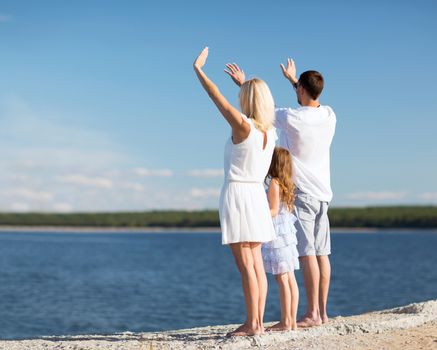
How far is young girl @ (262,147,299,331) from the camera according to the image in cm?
569

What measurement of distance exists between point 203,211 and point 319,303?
10654 centimetres

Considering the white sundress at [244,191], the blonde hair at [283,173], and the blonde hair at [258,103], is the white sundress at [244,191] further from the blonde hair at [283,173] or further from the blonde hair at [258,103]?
the blonde hair at [283,173]

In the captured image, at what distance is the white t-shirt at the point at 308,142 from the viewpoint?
5914 millimetres

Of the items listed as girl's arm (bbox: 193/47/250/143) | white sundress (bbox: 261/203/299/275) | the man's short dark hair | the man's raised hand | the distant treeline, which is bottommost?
the distant treeline

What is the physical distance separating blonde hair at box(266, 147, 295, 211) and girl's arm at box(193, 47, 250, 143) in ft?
2.00

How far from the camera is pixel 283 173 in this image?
5.70 meters

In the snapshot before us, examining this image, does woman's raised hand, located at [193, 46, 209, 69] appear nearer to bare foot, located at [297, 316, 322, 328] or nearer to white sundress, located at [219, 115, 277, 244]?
white sundress, located at [219, 115, 277, 244]

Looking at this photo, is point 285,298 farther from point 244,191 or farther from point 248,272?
point 244,191

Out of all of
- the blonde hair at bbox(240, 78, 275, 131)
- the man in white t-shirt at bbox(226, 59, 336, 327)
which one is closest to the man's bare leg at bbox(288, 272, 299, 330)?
the man in white t-shirt at bbox(226, 59, 336, 327)

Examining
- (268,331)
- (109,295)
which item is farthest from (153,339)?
(109,295)

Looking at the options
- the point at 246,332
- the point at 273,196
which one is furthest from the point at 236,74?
the point at 246,332

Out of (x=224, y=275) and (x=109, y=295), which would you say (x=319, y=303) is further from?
(x=224, y=275)

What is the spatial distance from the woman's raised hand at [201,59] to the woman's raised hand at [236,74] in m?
0.48

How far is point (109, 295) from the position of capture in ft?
81.3
